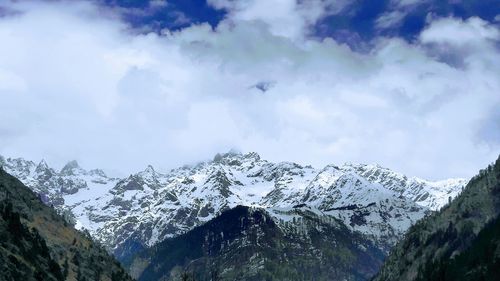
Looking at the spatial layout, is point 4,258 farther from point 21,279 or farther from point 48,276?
point 48,276

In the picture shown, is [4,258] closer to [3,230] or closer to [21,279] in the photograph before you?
[21,279]

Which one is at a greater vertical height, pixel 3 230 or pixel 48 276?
pixel 3 230

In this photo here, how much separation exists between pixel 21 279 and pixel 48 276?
982 inches

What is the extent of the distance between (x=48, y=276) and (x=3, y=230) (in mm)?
17855

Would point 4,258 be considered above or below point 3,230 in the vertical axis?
below

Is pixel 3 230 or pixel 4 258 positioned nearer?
pixel 4 258

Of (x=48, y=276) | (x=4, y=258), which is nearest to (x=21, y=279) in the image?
(x=4, y=258)

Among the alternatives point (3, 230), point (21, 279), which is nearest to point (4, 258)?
point (21, 279)

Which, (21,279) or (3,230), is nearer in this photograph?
(21,279)

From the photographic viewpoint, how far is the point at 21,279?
575 ft

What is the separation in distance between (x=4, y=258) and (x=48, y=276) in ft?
85.4

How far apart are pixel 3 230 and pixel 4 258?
2586 cm

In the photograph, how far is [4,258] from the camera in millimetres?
175750

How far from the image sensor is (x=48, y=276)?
200 m
